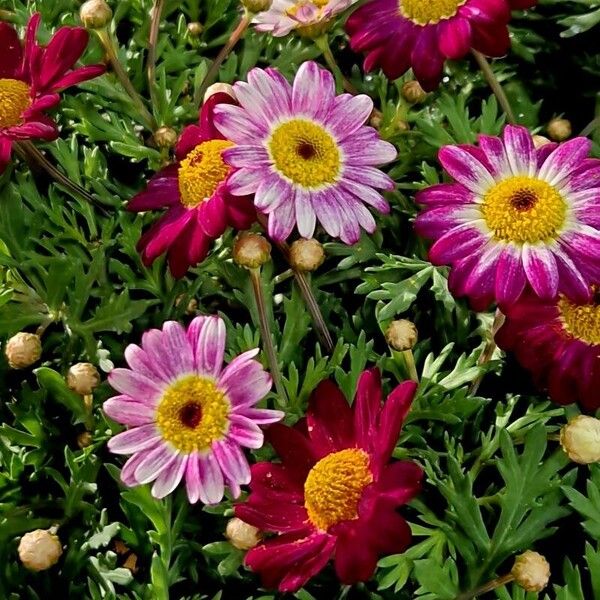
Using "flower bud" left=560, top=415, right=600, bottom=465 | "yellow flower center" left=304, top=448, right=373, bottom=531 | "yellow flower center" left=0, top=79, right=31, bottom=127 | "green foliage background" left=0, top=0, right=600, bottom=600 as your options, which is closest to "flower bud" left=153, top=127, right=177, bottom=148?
"green foliage background" left=0, top=0, right=600, bottom=600

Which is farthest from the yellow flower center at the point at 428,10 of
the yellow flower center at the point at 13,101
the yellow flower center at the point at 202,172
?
the yellow flower center at the point at 13,101

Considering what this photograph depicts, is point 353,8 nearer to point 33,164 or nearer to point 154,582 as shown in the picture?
point 33,164

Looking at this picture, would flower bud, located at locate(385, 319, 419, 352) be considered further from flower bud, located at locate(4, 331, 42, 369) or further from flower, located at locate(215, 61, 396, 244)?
flower bud, located at locate(4, 331, 42, 369)

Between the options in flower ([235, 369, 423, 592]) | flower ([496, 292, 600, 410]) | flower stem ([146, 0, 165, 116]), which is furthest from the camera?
flower stem ([146, 0, 165, 116])

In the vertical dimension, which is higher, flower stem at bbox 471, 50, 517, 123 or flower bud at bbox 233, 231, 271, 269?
flower stem at bbox 471, 50, 517, 123

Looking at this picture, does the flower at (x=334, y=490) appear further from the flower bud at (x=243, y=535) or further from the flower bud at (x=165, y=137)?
the flower bud at (x=165, y=137)

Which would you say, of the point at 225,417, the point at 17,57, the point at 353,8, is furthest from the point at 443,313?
the point at 17,57

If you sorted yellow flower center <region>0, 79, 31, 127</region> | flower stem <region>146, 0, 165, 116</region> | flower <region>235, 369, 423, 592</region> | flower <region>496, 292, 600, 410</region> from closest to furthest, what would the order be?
flower <region>235, 369, 423, 592</region>, flower <region>496, 292, 600, 410</region>, yellow flower center <region>0, 79, 31, 127</region>, flower stem <region>146, 0, 165, 116</region>
